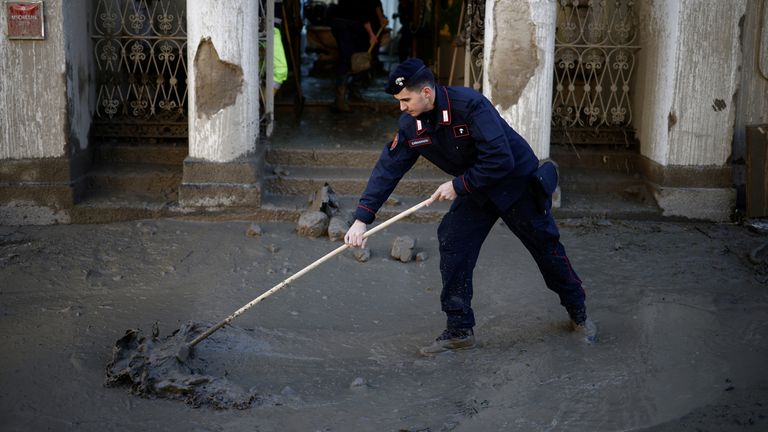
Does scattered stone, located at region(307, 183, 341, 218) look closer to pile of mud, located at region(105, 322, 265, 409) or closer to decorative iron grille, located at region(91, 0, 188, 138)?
decorative iron grille, located at region(91, 0, 188, 138)

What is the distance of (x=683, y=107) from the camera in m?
8.62

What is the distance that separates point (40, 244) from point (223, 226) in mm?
1540

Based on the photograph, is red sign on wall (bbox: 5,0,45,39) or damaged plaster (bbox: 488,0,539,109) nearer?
red sign on wall (bbox: 5,0,45,39)

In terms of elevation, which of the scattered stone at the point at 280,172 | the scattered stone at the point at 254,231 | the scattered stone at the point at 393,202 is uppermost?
the scattered stone at the point at 280,172

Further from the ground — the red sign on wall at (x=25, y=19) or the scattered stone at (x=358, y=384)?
the red sign on wall at (x=25, y=19)

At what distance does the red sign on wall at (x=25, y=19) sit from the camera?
320 inches

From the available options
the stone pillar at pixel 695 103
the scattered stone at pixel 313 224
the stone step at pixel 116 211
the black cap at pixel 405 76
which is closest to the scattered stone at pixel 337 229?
the scattered stone at pixel 313 224

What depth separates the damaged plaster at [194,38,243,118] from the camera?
27.4 feet

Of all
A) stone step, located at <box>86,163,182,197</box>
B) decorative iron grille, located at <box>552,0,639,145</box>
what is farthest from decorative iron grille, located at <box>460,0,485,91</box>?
stone step, located at <box>86,163,182,197</box>

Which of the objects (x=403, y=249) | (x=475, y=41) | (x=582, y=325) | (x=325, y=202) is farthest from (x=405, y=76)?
(x=475, y=41)

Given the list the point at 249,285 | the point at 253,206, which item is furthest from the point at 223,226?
the point at 249,285

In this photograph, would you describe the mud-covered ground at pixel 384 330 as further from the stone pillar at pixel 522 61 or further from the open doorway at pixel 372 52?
the open doorway at pixel 372 52

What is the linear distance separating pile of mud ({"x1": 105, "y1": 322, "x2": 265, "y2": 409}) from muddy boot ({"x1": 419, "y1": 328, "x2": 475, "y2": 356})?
48.7 inches

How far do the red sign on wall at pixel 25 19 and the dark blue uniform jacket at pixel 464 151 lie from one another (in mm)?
4106
